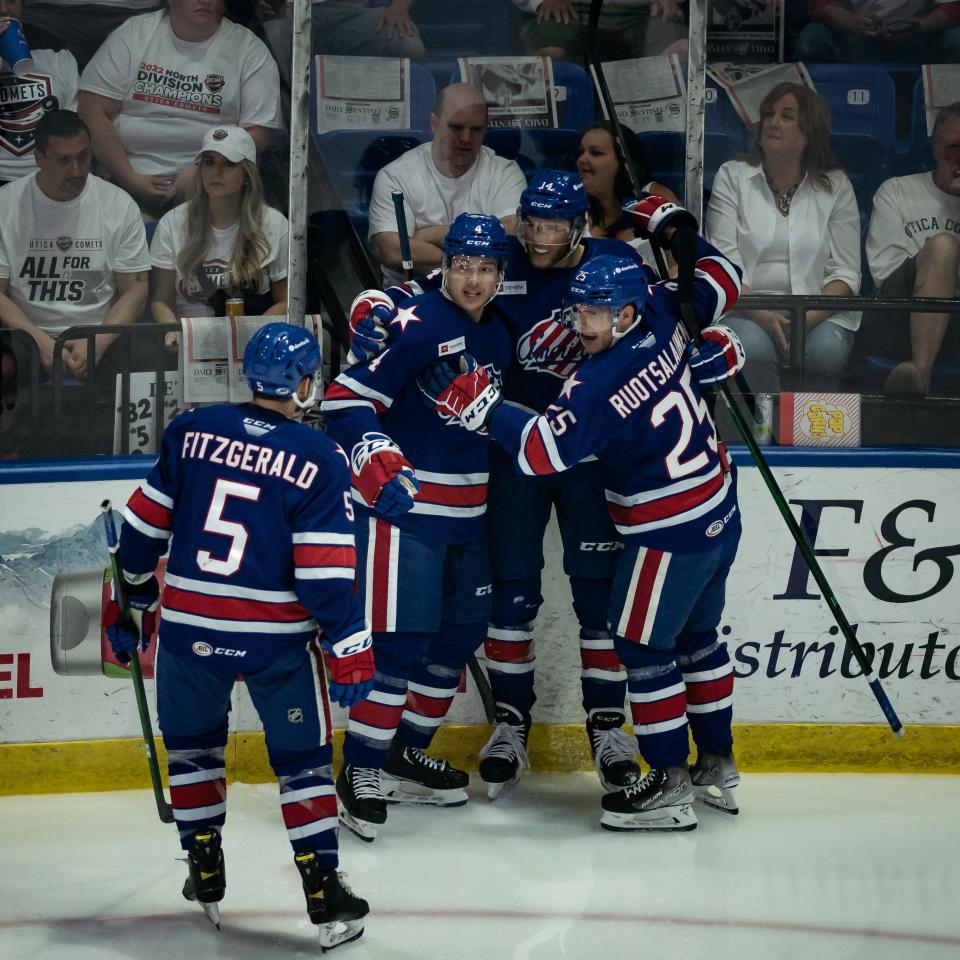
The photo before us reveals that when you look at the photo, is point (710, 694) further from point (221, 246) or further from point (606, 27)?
point (606, 27)

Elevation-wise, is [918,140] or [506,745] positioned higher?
[918,140]

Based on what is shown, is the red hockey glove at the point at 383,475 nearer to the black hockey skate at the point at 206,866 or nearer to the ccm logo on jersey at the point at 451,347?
the ccm logo on jersey at the point at 451,347

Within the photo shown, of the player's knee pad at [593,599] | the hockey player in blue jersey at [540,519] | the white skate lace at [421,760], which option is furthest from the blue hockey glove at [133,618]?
the player's knee pad at [593,599]

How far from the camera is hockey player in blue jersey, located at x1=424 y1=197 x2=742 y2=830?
323 cm

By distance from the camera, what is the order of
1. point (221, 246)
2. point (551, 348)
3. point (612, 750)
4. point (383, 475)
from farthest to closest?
point (221, 246)
point (612, 750)
point (551, 348)
point (383, 475)

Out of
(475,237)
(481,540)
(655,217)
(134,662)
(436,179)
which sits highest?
(436,179)

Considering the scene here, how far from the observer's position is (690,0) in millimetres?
3844

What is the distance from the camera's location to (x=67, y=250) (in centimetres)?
373

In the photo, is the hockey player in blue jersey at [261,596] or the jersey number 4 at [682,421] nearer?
the hockey player in blue jersey at [261,596]

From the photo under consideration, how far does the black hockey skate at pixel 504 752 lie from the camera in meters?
3.69

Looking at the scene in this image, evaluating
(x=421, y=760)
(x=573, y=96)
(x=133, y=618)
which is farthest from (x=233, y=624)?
(x=573, y=96)

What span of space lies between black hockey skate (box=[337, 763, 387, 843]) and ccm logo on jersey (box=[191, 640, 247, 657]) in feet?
2.85

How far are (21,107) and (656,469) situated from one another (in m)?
1.89

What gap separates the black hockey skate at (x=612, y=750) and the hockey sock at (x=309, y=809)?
3.36 feet
